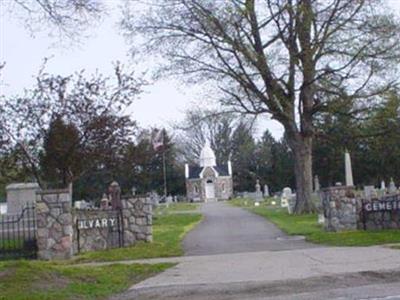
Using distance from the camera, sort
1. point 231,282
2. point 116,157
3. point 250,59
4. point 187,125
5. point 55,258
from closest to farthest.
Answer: point 231,282 < point 55,258 < point 116,157 < point 250,59 < point 187,125

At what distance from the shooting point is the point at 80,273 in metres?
14.2

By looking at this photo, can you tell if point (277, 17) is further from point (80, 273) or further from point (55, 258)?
point (80, 273)

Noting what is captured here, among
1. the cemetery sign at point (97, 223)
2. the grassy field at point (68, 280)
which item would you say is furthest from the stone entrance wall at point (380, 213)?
the grassy field at point (68, 280)

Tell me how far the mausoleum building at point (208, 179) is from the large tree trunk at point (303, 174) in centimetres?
5874

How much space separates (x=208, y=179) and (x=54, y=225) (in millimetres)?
81916

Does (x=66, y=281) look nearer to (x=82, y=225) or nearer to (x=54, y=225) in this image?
(x=54, y=225)

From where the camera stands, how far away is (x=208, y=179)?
100625 mm

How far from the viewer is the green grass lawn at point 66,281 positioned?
11836 millimetres

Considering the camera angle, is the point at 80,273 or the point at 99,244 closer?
the point at 80,273

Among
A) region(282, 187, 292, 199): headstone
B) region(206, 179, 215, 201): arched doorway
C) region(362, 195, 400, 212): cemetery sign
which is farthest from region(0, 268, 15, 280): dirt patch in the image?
region(206, 179, 215, 201): arched doorway

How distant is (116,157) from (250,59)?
8.85m

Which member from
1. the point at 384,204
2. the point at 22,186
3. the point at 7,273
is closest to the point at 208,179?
the point at 22,186

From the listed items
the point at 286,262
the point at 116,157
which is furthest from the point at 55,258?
the point at 116,157

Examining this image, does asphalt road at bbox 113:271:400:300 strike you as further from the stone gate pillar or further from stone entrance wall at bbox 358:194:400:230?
stone entrance wall at bbox 358:194:400:230
